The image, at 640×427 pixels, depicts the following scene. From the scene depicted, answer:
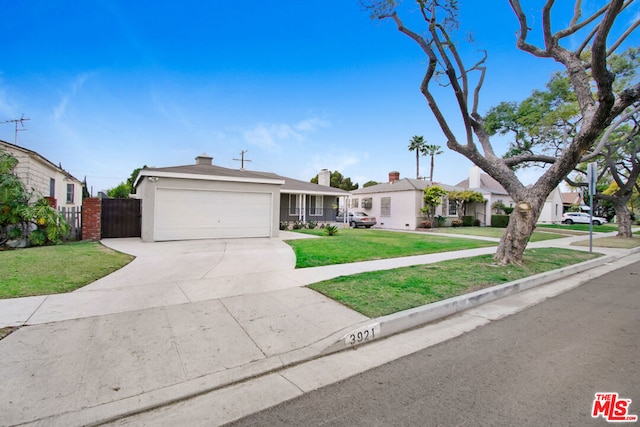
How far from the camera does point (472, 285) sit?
6359 mm

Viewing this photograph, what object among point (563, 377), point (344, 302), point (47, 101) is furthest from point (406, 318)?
point (47, 101)

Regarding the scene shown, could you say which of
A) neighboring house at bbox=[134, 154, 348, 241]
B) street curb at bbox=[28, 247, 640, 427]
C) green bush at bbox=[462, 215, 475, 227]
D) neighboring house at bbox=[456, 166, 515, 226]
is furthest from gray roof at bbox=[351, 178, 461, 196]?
street curb at bbox=[28, 247, 640, 427]

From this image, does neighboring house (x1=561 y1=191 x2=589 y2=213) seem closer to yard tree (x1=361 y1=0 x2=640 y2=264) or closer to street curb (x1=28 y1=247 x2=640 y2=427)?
yard tree (x1=361 y1=0 x2=640 y2=264)

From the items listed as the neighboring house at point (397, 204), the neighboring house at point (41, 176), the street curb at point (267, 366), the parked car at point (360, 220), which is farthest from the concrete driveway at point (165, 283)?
the neighboring house at point (397, 204)

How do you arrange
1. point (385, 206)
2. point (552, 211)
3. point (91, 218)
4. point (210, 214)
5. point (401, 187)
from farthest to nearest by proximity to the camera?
point (552, 211) → point (385, 206) → point (401, 187) → point (210, 214) → point (91, 218)

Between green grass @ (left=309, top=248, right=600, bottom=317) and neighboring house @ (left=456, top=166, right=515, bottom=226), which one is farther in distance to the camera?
neighboring house @ (left=456, top=166, right=515, bottom=226)

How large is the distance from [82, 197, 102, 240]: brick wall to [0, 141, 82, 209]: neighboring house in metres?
1.66

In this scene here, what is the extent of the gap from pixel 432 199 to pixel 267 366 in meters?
23.0

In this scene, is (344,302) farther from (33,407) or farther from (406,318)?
(33,407)

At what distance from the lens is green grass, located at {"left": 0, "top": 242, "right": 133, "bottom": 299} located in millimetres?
5527

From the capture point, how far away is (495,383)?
9.75 feet

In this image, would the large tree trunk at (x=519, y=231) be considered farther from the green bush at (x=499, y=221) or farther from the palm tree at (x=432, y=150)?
the palm tree at (x=432, y=150)

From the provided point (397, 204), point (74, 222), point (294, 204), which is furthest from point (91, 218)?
point (397, 204)

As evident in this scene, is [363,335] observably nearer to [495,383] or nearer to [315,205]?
[495,383]
